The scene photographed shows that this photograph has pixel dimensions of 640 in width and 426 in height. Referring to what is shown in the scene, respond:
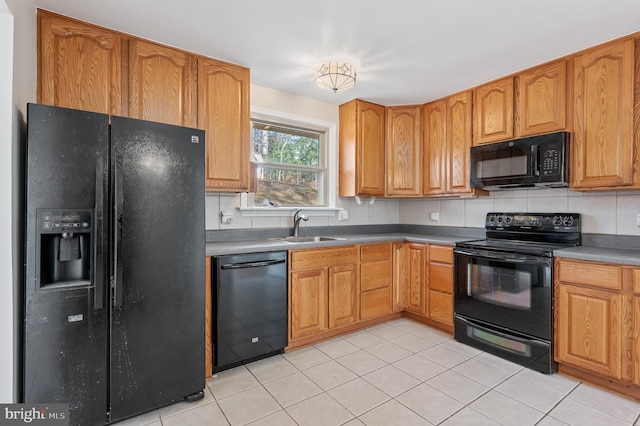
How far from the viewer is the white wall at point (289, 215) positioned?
9.36 feet

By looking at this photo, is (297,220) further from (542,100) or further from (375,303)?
(542,100)

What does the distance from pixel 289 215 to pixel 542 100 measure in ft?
7.90

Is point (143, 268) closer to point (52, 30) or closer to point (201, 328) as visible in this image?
point (201, 328)

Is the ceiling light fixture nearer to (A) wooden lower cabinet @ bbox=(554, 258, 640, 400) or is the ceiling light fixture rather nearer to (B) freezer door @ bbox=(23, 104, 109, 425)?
(B) freezer door @ bbox=(23, 104, 109, 425)

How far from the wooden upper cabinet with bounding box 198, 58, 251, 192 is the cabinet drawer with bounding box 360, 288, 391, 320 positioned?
1568mm

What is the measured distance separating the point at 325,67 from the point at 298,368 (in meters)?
2.30

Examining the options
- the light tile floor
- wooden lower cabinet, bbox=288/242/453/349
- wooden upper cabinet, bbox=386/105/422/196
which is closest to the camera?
the light tile floor

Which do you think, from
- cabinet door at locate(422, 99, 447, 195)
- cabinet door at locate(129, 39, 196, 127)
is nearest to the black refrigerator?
cabinet door at locate(129, 39, 196, 127)

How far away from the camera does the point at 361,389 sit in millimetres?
2113

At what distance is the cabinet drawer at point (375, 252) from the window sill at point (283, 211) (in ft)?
2.08

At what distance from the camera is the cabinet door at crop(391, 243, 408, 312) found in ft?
11.0

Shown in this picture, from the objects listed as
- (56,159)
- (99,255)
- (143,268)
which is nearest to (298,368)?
(143,268)

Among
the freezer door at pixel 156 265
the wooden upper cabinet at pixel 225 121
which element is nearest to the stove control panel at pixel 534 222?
the wooden upper cabinet at pixel 225 121

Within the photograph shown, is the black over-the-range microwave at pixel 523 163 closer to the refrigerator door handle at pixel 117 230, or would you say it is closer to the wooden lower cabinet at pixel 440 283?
the wooden lower cabinet at pixel 440 283
